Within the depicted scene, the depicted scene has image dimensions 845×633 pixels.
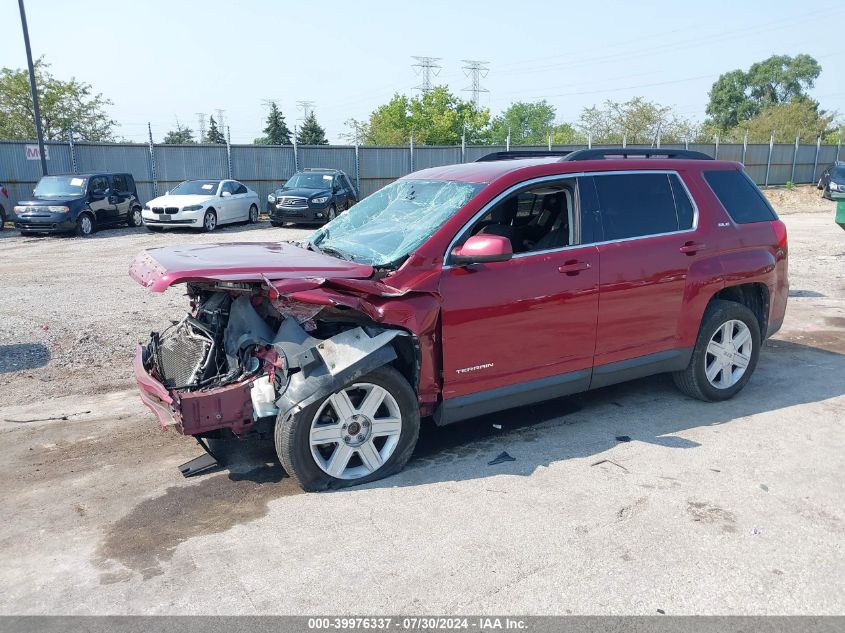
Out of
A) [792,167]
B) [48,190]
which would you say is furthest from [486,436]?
[792,167]

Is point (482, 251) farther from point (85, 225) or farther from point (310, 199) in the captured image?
point (85, 225)

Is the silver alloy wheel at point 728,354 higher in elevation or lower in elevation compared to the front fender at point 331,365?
lower

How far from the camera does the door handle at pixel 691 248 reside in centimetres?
524

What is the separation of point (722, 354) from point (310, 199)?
1629 centimetres

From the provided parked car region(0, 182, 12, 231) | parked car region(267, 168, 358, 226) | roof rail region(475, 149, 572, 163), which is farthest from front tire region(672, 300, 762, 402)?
parked car region(0, 182, 12, 231)

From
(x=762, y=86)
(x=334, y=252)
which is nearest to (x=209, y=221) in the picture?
(x=334, y=252)

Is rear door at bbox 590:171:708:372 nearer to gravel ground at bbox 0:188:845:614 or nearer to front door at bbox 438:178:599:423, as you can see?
front door at bbox 438:178:599:423

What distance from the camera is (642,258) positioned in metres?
5.01

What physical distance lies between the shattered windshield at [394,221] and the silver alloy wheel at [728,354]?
250cm

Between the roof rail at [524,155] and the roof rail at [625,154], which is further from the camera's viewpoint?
the roof rail at [524,155]

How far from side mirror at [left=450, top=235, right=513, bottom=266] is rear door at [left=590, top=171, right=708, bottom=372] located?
96cm

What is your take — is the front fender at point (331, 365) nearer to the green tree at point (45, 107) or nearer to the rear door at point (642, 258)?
the rear door at point (642, 258)

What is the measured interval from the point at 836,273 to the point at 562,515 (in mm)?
10745

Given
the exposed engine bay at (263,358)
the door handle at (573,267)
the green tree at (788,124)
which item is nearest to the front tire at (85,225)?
the exposed engine bay at (263,358)
